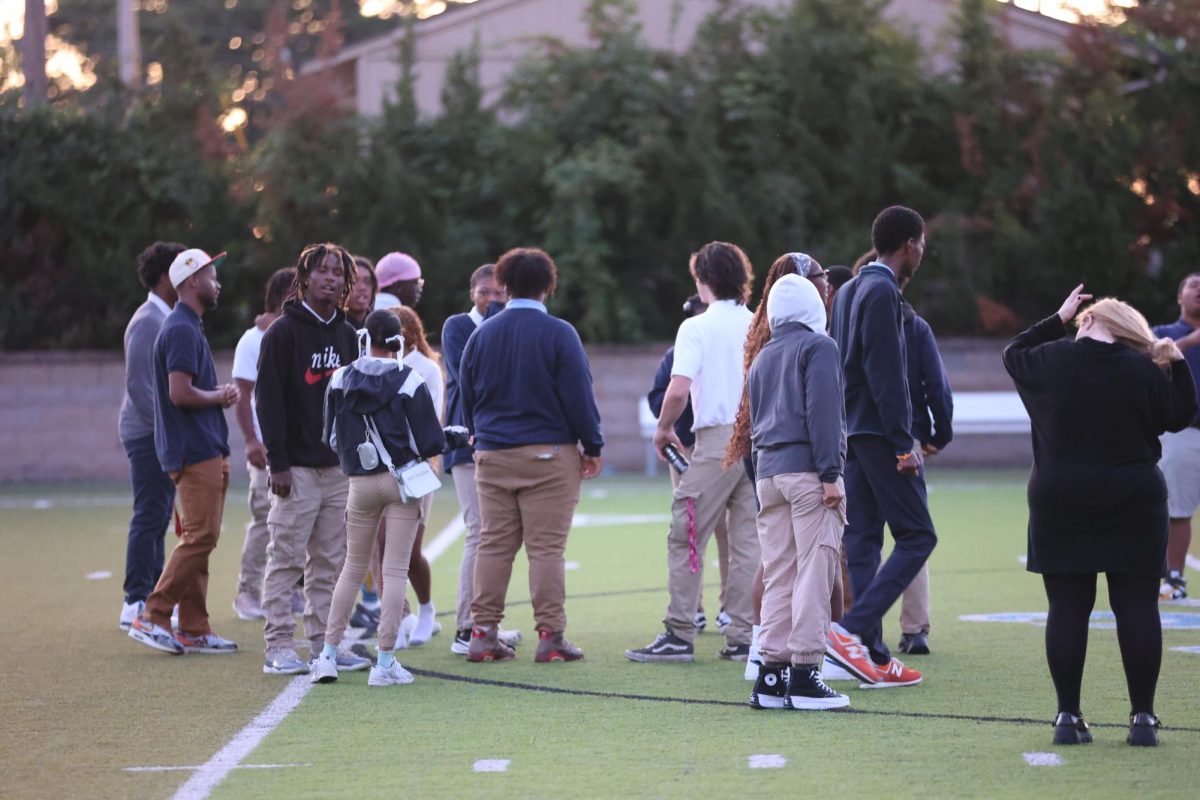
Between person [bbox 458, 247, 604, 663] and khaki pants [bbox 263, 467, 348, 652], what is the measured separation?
755mm

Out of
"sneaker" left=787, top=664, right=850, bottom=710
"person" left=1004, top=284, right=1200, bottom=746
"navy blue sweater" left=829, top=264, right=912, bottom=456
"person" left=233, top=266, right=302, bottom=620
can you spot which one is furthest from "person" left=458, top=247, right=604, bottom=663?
"person" left=1004, top=284, right=1200, bottom=746

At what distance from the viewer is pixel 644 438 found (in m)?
23.8

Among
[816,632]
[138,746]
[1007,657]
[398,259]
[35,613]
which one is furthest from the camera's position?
[35,613]

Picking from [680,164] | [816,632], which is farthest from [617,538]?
[680,164]

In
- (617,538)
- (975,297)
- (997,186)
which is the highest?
Answer: (997,186)

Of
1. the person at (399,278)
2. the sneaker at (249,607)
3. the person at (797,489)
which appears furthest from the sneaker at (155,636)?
the person at (797,489)

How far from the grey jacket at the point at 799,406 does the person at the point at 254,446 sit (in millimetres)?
3083

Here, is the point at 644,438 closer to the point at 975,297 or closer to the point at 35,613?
the point at 975,297

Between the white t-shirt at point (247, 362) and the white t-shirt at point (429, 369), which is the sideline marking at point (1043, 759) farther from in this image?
the white t-shirt at point (247, 362)

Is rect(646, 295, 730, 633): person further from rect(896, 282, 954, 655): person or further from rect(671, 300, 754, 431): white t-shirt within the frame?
rect(896, 282, 954, 655): person

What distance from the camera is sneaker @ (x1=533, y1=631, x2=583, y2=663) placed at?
9.13 meters

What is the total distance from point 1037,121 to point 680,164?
204 inches

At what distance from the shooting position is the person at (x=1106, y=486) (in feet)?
21.7

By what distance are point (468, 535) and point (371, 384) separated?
1.82 meters
